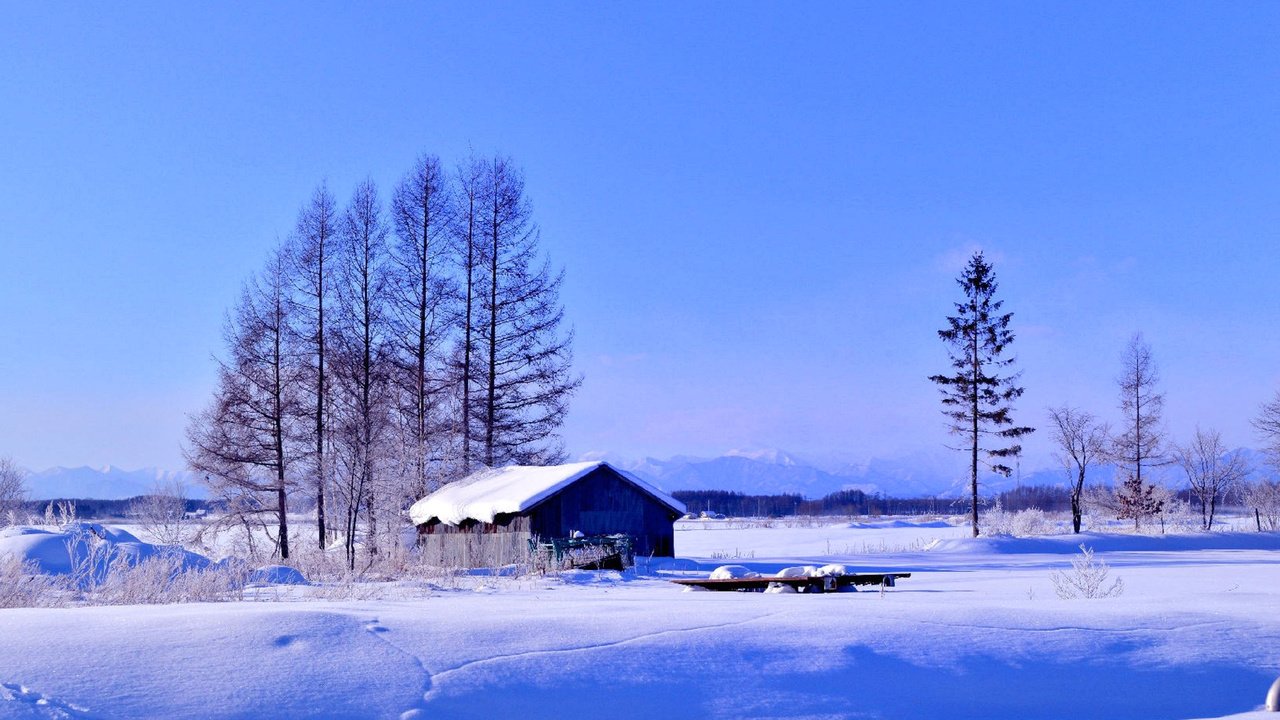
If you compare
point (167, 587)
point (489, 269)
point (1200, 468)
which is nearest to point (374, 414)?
point (489, 269)

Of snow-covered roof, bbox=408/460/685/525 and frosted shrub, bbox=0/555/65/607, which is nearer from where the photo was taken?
frosted shrub, bbox=0/555/65/607

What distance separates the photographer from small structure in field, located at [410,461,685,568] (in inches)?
977

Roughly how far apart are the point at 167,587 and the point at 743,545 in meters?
33.4

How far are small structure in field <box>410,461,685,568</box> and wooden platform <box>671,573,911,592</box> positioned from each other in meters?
6.31

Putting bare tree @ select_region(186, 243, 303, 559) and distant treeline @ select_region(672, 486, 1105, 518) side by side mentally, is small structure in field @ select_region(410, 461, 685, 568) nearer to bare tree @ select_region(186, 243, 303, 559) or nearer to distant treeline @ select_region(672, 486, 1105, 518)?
bare tree @ select_region(186, 243, 303, 559)

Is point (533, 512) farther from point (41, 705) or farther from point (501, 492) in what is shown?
point (41, 705)

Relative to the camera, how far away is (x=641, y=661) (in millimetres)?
6660

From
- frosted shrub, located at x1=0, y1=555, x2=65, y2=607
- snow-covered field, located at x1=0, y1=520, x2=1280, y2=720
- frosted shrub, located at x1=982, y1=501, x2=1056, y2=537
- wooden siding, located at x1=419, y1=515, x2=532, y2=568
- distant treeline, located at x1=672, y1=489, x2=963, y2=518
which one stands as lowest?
distant treeline, located at x1=672, y1=489, x2=963, y2=518

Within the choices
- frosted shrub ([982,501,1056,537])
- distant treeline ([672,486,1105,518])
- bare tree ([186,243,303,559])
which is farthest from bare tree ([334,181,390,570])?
distant treeline ([672,486,1105,518])

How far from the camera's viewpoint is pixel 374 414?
3219 centimetres

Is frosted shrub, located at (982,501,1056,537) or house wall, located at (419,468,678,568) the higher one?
house wall, located at (419,468,678,568)

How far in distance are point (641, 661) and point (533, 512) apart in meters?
18.6

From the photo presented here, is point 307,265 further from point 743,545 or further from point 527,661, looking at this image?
point 527,661

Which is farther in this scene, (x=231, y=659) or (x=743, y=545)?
(x=743, y=545)
